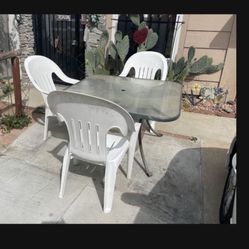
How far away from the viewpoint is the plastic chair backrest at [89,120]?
1647 millimetres

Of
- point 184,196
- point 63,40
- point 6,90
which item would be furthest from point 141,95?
point 63,40

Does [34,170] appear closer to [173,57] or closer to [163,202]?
[163,202]

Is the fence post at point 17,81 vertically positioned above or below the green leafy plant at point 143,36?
below

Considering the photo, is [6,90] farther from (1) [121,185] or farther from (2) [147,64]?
(1) [121,185]

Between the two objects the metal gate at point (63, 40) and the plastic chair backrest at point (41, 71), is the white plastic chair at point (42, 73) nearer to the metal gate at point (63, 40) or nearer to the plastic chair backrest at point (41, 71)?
the plastic chair backrest at point (41, 71)

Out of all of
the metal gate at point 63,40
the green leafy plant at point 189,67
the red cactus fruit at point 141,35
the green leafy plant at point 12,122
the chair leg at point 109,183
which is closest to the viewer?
the chair leg at point 109,183

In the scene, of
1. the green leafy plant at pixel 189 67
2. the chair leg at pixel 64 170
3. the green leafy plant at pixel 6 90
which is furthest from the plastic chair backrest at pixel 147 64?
the green leafy plant at pixel 6 90

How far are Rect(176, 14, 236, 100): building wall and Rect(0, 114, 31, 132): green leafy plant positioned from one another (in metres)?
2.75

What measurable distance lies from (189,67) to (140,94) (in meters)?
2.03

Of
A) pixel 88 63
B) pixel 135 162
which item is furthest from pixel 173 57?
pixel 135 162

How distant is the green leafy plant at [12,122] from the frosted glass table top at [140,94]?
3.55ft

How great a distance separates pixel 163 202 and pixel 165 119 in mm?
782

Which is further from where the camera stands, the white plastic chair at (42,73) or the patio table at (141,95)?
the white plastic chair at (42,73)

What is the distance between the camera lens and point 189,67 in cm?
412
